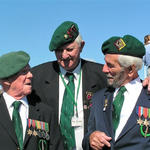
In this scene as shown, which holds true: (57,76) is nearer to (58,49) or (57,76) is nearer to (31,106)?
(58,49)

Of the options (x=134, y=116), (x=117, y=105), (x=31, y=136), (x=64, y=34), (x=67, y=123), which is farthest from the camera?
(x=64, y=34)

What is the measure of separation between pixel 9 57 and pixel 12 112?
0.75 m

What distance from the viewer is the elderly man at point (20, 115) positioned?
4.02 meters

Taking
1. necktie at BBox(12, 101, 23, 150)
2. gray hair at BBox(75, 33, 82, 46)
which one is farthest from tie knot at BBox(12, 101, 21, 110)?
gray hair at BBox(75, 33, 82, 46)

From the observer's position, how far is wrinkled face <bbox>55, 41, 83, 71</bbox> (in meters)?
5.06

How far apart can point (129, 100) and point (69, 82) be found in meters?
1.48

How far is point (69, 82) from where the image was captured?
5.21 m

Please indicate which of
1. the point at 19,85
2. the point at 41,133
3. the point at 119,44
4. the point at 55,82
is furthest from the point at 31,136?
the point at 119,44

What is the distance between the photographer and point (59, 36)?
5.13 meters

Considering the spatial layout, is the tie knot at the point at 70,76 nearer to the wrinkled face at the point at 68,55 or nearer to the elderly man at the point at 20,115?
the wrinkled face at the point at 68,55

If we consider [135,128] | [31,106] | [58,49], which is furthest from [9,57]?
[135,128]

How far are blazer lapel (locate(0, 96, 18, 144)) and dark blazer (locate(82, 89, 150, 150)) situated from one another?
97 cm

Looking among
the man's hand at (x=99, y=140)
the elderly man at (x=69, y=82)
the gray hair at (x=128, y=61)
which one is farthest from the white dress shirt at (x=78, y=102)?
the gray hair at (x=128, y=61)

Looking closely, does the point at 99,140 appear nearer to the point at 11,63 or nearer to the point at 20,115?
the point at 20,115
